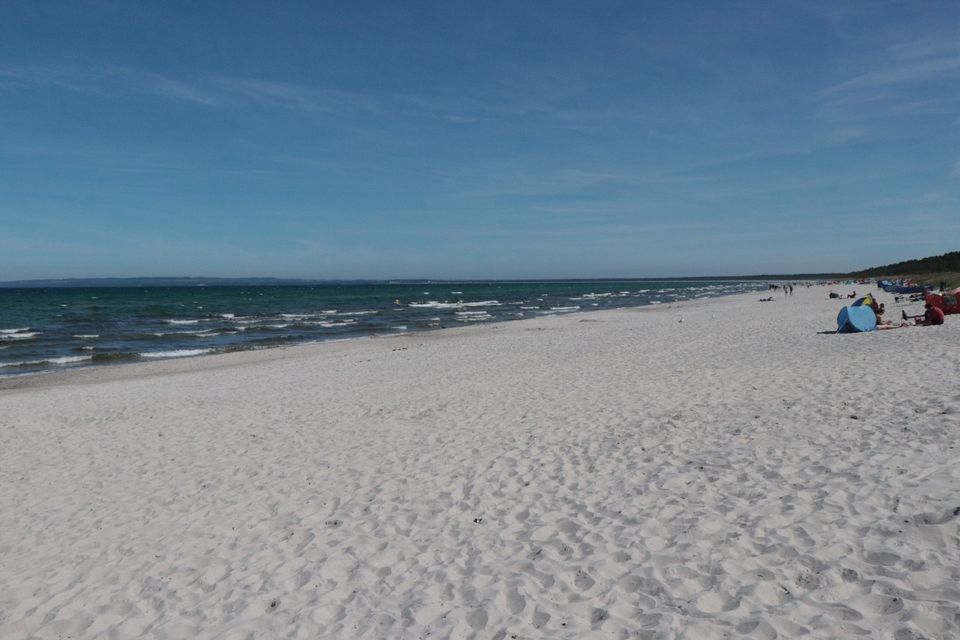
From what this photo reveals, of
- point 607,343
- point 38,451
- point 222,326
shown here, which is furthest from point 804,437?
point 222,326

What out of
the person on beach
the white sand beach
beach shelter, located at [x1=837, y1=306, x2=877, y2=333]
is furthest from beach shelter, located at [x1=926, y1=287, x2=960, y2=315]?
the white sand beach

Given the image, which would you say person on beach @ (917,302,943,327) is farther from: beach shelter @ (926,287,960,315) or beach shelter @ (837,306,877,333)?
beach shelter @ (926,287,960,315)

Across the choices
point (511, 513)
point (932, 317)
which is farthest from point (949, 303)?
point (511, 513)

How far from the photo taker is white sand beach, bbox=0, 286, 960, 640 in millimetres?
4285

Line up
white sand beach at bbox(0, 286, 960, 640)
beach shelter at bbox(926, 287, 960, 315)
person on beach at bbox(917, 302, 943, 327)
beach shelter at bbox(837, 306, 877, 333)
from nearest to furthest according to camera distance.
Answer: white sand beach at bbox(0, 286, 960, 640)
person on beach at bbox(917, 302, 943, 327)
beach shelter at bbox(837, 306, 877, 333)
beach shelter at bbox(926, 287, 960, 315)

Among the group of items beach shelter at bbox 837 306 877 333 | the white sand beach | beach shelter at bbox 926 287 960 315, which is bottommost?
the white sand beach

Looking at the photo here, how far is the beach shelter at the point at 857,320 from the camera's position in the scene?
19.0 m

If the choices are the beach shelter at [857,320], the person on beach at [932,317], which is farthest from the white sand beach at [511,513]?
the person on beach at [932,317]

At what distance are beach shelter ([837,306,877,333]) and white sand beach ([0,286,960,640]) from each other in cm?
640

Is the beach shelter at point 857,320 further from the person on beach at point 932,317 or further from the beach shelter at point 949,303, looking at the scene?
the beach shelter at point 949,303

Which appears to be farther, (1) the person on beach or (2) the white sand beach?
(1) the person on beach

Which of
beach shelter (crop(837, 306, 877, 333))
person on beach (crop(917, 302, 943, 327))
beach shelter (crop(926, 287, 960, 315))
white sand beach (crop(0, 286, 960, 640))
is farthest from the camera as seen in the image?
beach shelter (crop(926, 287, 960, 315))

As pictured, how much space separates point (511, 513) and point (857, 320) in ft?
57.6

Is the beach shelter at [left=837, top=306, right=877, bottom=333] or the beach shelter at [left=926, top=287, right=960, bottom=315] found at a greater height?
the beach shelter at [left=926, top=287, right=960, bottom=315]
